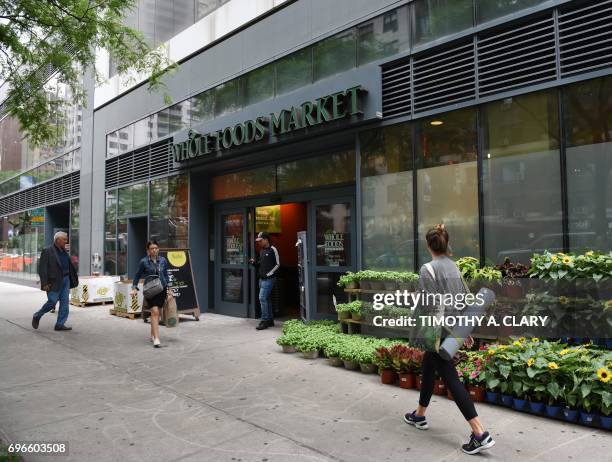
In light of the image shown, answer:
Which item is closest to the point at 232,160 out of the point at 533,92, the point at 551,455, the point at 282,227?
the point at 282,227

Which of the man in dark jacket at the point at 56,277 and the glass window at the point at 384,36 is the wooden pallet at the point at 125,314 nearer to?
the man in dark jacket at the point at 56,277

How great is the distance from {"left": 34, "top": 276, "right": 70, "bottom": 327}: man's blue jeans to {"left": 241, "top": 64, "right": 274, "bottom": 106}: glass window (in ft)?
18.8

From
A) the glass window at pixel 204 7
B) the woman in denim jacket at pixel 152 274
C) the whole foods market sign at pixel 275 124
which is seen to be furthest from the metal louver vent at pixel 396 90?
the glass window at pixel 204 7

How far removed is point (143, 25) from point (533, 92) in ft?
40.7

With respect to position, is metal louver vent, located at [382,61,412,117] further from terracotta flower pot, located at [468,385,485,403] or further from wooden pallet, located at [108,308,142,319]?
wooden pallet, located at [108,308,142,319]

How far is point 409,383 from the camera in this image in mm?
5750

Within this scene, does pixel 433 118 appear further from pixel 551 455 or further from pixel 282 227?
pixel 282 227

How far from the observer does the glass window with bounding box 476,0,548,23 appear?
673 centimetres

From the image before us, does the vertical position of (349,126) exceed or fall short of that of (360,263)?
it exceeds it

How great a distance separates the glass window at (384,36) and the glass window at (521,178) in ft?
6.81

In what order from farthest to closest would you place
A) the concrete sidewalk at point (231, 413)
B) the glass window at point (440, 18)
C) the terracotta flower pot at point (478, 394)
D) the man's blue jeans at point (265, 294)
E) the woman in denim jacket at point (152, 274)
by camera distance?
the man's blue jeans at point (265, 294), the woman in denim jacket at point (152, 274), the glass window at point (440, 18), the terracotta flower pot at point (478, 394), the concrete sidewalk at point (231, 413)

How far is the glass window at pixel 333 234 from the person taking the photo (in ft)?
30.5

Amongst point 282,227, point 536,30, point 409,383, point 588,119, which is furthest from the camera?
point 282,227

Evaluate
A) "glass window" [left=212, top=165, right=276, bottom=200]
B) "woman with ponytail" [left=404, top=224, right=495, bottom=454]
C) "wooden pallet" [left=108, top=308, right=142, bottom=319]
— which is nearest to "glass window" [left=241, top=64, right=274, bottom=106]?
"glass window" [left=212, top=165, right=276, bottom=200]
